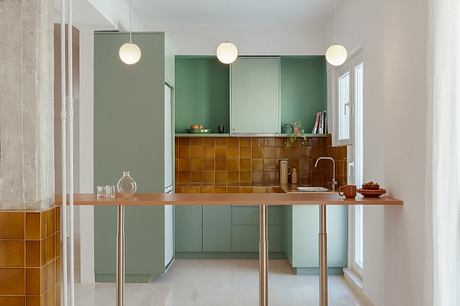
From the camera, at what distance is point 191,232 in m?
6.28

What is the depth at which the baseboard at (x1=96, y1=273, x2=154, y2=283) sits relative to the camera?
5.30 m

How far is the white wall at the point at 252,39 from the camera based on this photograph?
21.2 ft

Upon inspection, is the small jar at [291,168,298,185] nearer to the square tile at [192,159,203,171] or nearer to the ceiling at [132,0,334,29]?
the square tile at [192,159,203,171]

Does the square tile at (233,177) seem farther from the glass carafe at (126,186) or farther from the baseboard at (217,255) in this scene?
the glass carafe at (126,186)

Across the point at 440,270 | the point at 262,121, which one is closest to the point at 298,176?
the point at 262,121

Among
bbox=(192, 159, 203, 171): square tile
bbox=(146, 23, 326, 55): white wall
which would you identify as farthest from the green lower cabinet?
bbox=(146, 23, 326, 55): white wall

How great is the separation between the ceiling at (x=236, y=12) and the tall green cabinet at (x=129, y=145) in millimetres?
677

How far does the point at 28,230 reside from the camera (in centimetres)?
292

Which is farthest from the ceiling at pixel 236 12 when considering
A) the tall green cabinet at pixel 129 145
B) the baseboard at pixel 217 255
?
the baseboard at pixel 217 255

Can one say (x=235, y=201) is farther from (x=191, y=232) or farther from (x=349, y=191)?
(x=191, y=232)

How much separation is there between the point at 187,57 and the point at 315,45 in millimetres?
1561

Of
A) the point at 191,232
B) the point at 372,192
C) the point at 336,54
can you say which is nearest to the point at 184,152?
the point at 191,232

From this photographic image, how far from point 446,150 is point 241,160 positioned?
4.40m

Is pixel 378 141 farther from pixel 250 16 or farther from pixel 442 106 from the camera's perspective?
pixel 250 16
